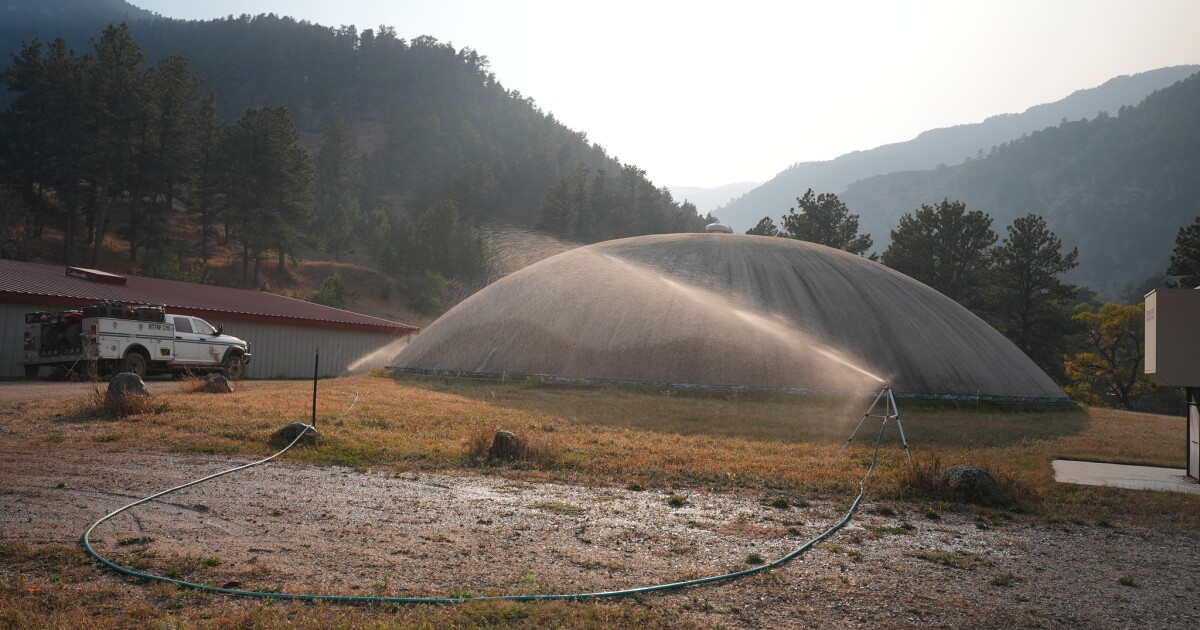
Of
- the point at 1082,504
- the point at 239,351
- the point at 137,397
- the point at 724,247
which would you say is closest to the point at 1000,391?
the point at 724,247

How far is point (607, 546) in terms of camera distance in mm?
7047

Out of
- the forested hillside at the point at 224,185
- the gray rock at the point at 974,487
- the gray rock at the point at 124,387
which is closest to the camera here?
the gray rock at the point at 974,487

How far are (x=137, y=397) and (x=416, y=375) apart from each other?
15.3 metres

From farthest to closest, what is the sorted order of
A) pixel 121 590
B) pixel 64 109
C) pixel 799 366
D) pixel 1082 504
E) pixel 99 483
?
pixel 64 109, pixel 799 366, pixel 1082 504, pixel 99 483, pixel 121 590

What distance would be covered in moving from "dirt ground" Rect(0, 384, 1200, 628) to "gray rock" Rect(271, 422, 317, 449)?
2010mm

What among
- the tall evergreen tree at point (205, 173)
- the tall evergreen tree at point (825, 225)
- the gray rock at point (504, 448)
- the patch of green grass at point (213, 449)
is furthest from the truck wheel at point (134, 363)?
the tall evergreen tree at point (825, 225)

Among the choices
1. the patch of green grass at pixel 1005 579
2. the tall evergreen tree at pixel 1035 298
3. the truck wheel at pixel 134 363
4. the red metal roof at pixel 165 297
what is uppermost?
the tall evergreen tree at pixel 1035 298

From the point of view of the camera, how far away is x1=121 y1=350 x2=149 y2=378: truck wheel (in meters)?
24.9

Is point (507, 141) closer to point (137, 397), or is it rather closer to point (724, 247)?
point (724, 247)

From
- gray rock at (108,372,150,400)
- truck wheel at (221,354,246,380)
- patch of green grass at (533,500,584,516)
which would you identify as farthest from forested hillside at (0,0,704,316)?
patch of green grass at (533,500,584,516)

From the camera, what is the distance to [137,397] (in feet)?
49.9

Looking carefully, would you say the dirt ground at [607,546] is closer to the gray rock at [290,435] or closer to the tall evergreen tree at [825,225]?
the gray rock at [290,435]

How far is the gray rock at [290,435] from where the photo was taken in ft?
40.8

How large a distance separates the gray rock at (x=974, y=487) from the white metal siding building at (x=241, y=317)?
31.3 m
